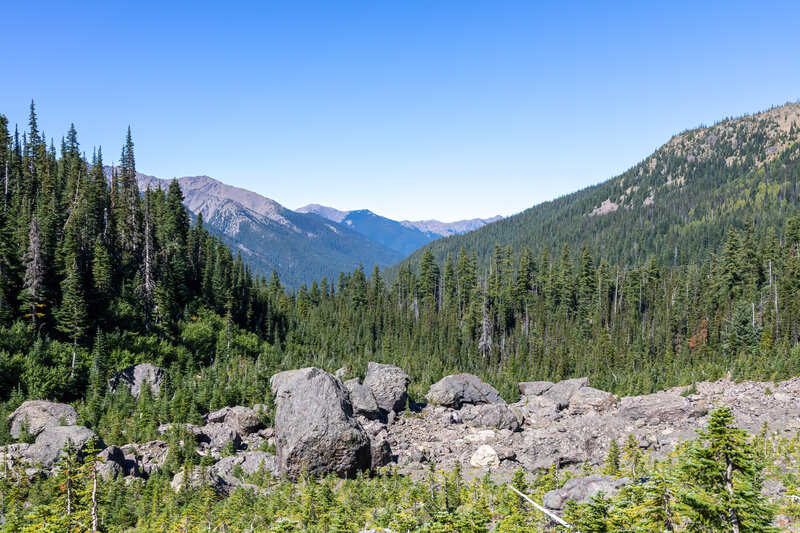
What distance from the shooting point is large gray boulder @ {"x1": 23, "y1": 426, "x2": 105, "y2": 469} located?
38500 millimetres

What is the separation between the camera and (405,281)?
→ 124 m

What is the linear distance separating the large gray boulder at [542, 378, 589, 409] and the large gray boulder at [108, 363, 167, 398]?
177ft

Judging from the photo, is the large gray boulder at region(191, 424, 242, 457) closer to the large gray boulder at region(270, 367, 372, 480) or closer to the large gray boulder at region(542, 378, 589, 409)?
the large gray boulder at region(270, 367, 372, 480)

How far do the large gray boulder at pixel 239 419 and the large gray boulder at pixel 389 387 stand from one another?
16.3 m

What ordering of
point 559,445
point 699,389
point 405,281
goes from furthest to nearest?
point 405,281
point 699,389
point 559,445

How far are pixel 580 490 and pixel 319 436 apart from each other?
78.4 feet

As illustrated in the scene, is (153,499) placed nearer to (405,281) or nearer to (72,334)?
(72,334)

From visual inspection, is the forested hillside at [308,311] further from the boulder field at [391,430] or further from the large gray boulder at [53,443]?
the large gray boulder at [53,443]

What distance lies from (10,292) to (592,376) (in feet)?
290

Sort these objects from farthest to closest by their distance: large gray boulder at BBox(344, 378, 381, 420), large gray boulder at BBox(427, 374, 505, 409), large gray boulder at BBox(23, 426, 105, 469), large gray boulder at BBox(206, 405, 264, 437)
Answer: large gray boulder at BBox(427, 374, 505, 409) → large gray boulder at BBox(344, 378, 381, 420) → large gray boulder at BBox(206, 405, 264, 437) → large gray boulder at BBox(23, 426, 105, 469)

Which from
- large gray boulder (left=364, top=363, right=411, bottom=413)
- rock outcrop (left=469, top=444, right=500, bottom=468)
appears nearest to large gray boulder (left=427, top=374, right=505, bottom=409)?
Result: large gray boulder (left=364, top=363, right=411, bottom=413)

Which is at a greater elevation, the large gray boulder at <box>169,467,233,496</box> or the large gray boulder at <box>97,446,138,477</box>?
the large gray boulder at <box>97,446,138,477</box>


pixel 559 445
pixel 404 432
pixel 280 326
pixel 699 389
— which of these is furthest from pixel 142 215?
pixel 699 389

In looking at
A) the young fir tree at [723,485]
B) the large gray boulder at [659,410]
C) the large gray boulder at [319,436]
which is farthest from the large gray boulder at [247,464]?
the large gray boulder at [659,410]
